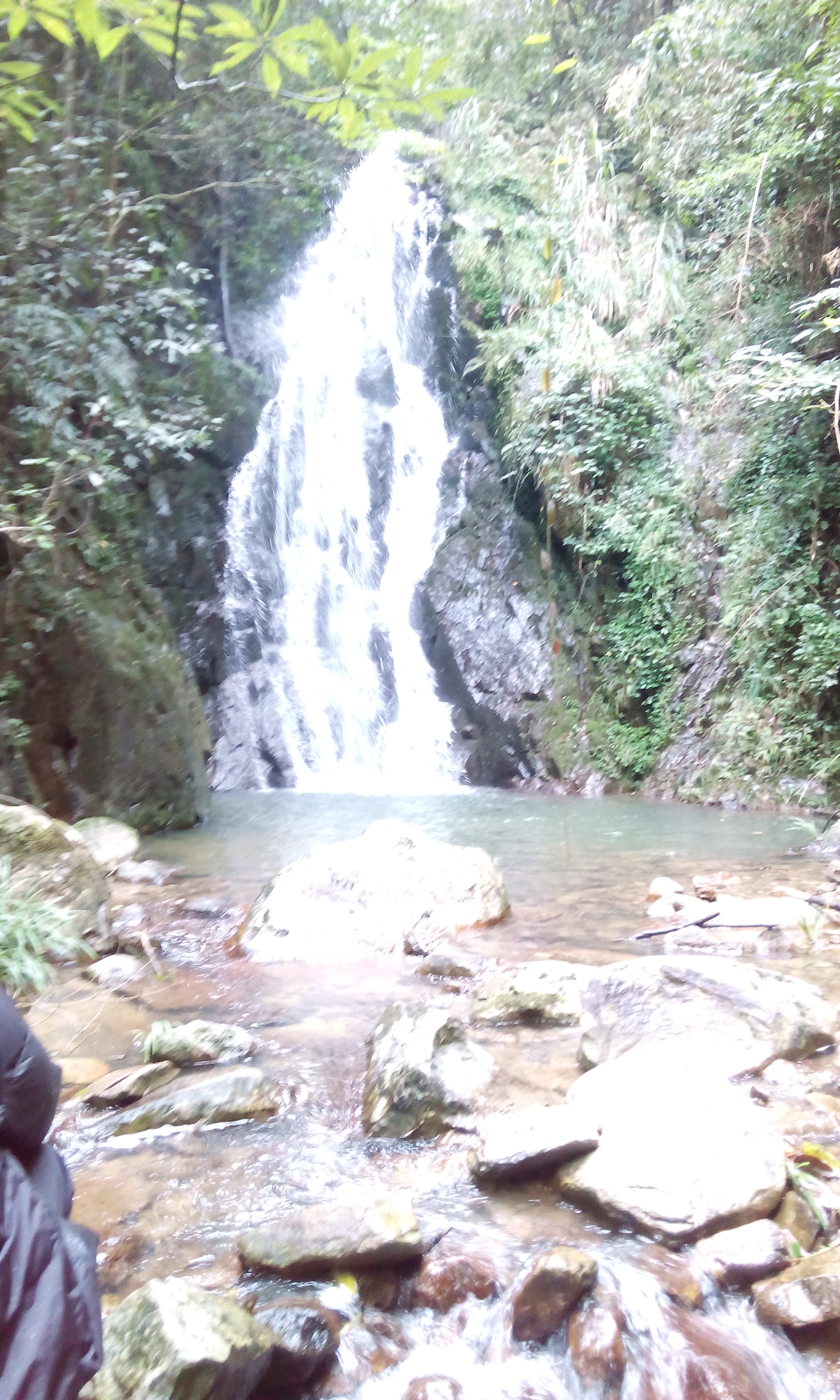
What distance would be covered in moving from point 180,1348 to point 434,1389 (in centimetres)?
60

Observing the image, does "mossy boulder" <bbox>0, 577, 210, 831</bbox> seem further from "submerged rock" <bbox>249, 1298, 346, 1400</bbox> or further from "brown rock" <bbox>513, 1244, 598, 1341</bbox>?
"brown rock" <bbox>513, 1244, 598, 1341</bbox>

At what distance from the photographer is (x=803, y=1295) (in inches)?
73.4

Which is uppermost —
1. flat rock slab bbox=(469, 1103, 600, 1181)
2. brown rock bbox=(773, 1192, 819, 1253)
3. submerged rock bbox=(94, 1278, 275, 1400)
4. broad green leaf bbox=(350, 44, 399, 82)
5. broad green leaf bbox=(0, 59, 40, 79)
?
broad green leaf bbox=(0, 59, 40, 79)

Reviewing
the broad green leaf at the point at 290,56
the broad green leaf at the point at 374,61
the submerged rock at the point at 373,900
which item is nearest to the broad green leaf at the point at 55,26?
the broad green leaf at the point at 290,56

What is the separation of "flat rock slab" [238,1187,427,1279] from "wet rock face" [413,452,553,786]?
10123mm

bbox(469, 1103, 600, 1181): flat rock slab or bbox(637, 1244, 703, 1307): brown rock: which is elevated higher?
bbox(469, 1103, 600, 1181): flat rock slab

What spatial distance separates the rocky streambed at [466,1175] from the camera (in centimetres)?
182

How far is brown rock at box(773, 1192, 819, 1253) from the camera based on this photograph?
207 centimetres

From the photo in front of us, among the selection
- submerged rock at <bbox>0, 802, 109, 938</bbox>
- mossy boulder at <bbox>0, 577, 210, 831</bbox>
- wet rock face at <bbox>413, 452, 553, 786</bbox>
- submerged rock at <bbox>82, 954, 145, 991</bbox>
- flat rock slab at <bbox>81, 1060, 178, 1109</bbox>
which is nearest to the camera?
flat rock slab at <bbox>81, 1060, 178, 1109</bbox>

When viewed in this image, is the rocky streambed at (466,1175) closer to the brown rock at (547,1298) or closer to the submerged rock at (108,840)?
the brown rock at (547,1298)

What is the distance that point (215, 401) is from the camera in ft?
43.9

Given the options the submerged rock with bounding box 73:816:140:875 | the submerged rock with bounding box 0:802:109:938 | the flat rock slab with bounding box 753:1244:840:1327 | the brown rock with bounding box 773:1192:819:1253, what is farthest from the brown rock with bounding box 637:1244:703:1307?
the submerged rock with bounding box 73:816:140:875

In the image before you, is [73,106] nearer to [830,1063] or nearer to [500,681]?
[500,681]

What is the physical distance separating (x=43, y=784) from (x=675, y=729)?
7.67 meters
